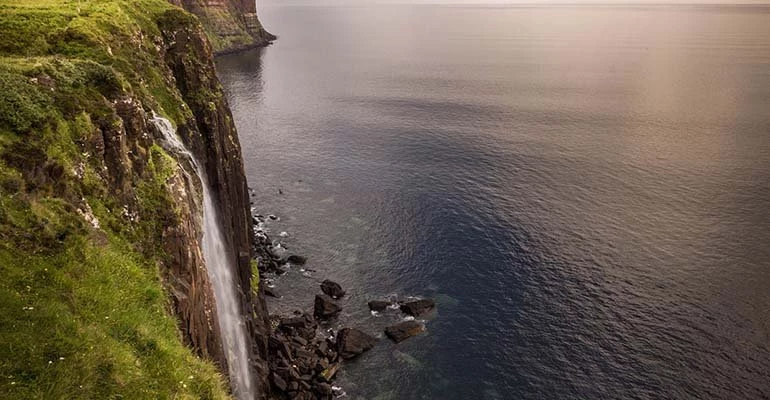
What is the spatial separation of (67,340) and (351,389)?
40.6 meters

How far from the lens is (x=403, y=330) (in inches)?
2482

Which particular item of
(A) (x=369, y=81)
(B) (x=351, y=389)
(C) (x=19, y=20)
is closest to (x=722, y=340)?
(B) (x=351, y=389)

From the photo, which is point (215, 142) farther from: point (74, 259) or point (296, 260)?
point (74, 259)

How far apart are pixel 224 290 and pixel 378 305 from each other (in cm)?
3090

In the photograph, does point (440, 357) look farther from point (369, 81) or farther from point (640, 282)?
point (369, 81)

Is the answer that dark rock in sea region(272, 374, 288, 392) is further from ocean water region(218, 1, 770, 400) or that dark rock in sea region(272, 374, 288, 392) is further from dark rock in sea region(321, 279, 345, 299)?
dark rock in sea region(321, 279, 345, 299)

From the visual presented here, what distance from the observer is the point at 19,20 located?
35.0 metres

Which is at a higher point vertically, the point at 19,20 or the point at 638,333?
the point at 19,20

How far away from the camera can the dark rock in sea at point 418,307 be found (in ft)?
219

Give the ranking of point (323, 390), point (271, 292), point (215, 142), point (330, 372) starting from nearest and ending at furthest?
point (215, 142) < point (323, 390) < point (330, 372) < point (271, 292)

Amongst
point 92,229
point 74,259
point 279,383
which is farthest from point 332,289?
point 74,259

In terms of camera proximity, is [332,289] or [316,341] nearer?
[316,341]

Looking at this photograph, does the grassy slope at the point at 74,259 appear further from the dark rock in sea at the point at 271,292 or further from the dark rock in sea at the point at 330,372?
the dark rock in sea at the point at 271,292

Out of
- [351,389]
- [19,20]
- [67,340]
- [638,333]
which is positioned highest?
[19,20]
